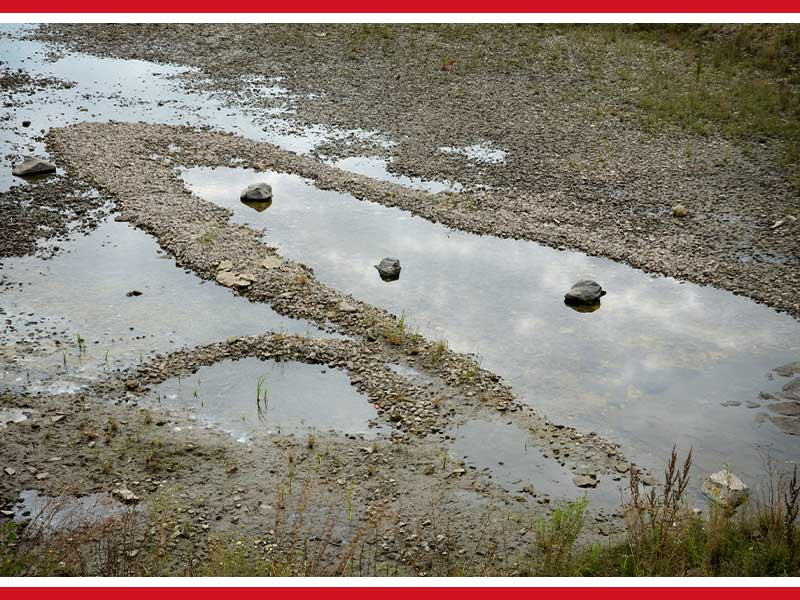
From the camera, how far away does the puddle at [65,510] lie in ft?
30.9

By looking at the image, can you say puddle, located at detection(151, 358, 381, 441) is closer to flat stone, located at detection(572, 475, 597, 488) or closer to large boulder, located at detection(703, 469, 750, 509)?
flat stone, located at detection(572, 475, 597, 488)

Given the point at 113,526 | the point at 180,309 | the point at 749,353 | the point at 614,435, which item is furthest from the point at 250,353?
the point at 749,353

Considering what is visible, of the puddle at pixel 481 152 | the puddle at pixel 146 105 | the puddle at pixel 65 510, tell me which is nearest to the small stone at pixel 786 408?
the puddle at pixel 65 510

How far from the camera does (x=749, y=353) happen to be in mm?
13844

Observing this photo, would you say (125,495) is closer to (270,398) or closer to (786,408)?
(270,398)

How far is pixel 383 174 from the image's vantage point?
21.2m

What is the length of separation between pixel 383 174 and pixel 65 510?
1331 cm

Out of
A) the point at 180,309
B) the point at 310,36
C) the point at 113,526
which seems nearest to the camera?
the point at 113,526

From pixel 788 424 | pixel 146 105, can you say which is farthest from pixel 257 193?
pixel 788 424

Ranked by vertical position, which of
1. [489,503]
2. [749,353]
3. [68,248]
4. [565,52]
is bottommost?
[489,503]

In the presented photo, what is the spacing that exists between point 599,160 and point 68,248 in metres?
13.6

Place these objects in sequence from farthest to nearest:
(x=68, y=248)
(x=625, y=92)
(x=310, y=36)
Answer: (x=310, y=36), (x=625, y=92), (x=68, y=248)

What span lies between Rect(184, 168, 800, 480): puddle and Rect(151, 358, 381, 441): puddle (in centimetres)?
239

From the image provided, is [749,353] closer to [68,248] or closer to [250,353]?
[250,353]
